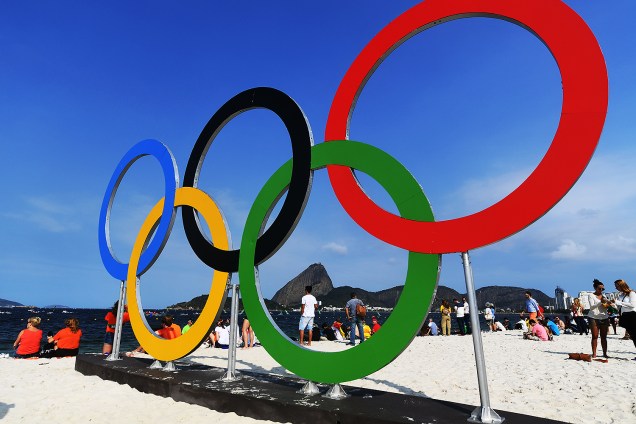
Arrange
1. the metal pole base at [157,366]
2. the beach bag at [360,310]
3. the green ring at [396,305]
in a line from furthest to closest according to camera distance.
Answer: the beach bag at [360,310]
the metal pole base at [157,366]
the green ring at [396,305]

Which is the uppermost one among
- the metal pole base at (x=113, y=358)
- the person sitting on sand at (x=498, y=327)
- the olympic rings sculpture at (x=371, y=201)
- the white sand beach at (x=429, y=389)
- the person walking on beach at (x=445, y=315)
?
the olympic rings sculpture at (x=371, y=201)

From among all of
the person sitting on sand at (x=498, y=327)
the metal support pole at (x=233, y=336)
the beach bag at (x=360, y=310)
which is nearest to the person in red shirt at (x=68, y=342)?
the metal support pole at (x=233, y=336)

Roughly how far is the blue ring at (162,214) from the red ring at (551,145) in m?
4.44

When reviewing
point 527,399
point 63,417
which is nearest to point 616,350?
point 527,399

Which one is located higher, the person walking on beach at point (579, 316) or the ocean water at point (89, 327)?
the person walking on beach at point (579, 316)

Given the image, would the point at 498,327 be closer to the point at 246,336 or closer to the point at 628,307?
the point at 246,336

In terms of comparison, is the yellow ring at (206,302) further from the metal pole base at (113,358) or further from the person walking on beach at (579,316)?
the person walking on beach at (579,316)

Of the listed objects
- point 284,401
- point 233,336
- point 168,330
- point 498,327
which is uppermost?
point 233,336

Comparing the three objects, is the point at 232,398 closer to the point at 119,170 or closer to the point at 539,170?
A: the point at 539,170

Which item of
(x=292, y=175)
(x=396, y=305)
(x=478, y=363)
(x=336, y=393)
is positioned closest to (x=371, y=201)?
(x=396, y=305)

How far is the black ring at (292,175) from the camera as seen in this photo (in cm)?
592

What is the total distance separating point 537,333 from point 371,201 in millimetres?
13303

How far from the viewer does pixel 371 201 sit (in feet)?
17.0

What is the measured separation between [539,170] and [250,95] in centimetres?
507
